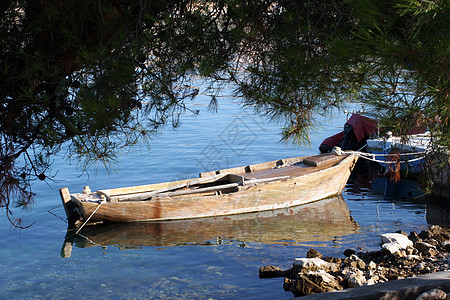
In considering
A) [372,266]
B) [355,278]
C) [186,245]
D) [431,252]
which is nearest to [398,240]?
[431,252]

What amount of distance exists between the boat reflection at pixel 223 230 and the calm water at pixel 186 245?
24 mm

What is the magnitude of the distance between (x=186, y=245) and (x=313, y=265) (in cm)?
378

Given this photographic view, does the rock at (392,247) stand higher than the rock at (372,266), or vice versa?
the rock at (392,247)

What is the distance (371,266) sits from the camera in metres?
8.20

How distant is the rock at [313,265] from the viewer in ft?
27.4

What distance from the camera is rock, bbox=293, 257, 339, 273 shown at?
8.35 m

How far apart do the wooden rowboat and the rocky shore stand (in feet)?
10.9

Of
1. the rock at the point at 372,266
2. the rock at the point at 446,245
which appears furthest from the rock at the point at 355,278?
the rock at the point at 446,245

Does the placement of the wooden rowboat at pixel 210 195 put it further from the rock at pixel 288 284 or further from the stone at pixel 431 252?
the stone at pixel 431 252

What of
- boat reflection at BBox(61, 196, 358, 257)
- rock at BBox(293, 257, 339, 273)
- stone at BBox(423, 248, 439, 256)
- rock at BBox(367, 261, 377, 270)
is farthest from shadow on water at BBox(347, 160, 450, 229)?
rock at BBox(293, 257, 339, 273)

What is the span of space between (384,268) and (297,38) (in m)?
5.61

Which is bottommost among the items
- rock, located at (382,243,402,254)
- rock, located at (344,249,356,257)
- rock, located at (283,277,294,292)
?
rock, located at (283,277,294,292)

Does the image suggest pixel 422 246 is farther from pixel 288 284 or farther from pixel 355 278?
pixel 288 284

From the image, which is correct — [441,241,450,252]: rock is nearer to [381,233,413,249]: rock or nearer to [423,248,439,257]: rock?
[423,248,439,257]: rock
